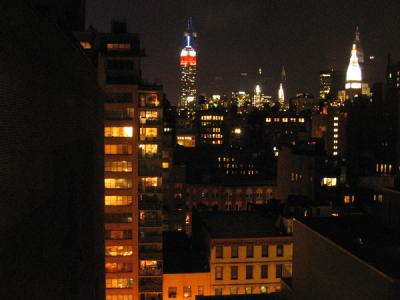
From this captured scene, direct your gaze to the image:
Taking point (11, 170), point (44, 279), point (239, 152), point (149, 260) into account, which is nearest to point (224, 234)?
point (149, 260)

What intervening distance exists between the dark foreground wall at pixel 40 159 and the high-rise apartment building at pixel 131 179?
56.0 feet

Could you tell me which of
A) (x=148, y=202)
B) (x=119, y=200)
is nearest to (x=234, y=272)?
(x=148, y=202)

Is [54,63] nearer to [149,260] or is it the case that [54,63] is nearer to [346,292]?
[346,292]

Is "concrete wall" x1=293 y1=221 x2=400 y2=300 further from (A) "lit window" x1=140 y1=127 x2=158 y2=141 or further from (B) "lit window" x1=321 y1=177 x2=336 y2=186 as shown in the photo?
(B) "lit window" x1=321 y1=177 x2=336 y2=186

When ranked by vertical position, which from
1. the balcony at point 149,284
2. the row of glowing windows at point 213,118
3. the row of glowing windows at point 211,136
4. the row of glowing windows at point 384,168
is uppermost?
the row of glowing windows at point 213,118

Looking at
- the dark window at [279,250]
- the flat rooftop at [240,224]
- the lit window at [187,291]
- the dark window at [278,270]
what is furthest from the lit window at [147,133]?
the dark window at [278,270]

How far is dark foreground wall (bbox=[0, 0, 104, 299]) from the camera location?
567 centimetres

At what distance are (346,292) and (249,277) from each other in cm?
1816

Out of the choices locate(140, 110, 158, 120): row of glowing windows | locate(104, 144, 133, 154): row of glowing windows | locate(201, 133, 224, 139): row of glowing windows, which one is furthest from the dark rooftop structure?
locate(201, 133, 224, 139): row of glowing windows

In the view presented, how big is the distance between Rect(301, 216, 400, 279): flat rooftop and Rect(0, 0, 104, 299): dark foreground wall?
7.55 m

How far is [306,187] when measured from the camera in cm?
4434

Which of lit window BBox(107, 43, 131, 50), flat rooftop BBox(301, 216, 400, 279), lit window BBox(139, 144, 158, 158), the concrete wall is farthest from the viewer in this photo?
lit window BBox(107, 43, 131, 50)

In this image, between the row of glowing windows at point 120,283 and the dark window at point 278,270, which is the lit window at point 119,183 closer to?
the row of glowing windows at point 120,283

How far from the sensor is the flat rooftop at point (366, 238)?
39.4 feet
